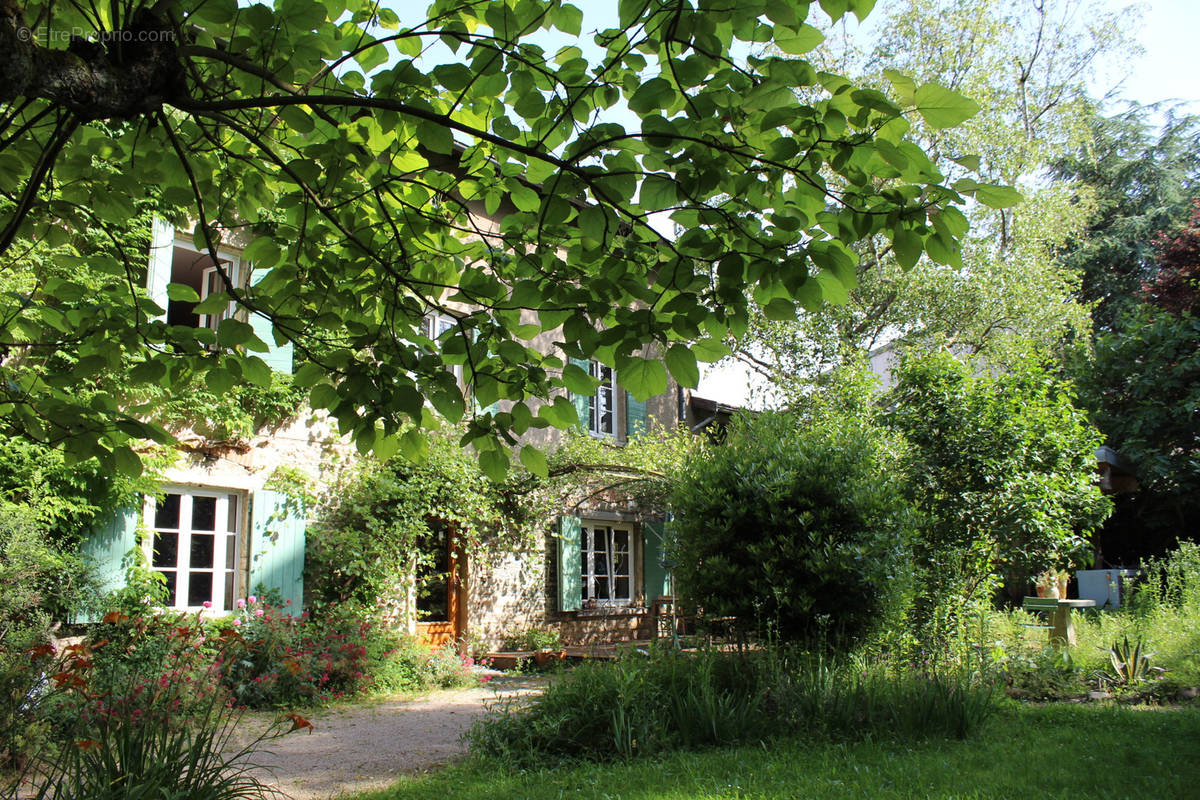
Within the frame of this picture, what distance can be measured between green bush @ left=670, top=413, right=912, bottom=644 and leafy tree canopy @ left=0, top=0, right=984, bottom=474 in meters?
4.71

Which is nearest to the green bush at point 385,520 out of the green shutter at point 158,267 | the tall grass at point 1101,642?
the green shutter at point 158,267

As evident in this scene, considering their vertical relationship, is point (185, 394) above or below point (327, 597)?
above

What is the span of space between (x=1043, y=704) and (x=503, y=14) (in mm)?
7627

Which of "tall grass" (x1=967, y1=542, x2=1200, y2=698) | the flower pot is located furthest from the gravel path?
"tall grass" (x1=967, y1=542, x2=1200, y2=698)

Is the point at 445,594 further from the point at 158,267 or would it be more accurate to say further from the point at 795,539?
the point at 795,539

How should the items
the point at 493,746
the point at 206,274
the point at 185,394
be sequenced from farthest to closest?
the point at 206,274
the point at 185,394
the point at 493,746

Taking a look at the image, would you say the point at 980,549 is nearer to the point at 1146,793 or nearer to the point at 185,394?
the point at 1146,793

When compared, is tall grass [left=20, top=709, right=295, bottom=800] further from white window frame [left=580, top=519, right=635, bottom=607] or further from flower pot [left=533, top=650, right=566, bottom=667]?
white window frame [left=580, top=519, right=635, bottom=607]

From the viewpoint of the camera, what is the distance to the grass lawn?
15.0ft

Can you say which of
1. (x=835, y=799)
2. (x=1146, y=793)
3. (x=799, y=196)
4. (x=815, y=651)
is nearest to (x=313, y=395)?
(x=799, y=196)

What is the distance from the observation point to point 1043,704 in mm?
7438

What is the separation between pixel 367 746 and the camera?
635 cm

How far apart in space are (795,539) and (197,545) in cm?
615

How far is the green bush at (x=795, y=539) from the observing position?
6961 millimetres
